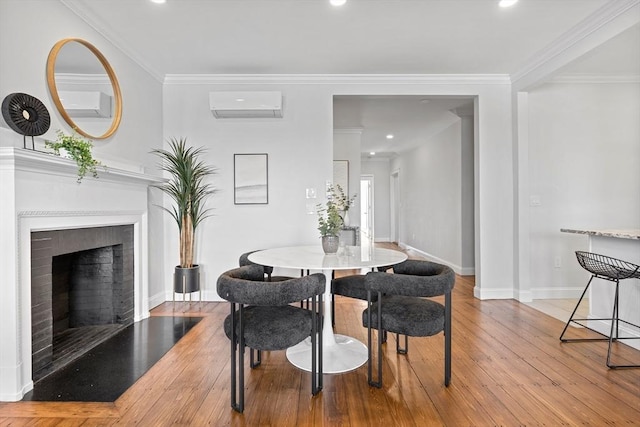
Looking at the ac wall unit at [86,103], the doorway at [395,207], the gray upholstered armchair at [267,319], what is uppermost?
the ac wall unit at [86,103]

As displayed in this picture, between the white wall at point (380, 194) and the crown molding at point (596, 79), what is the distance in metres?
6.15

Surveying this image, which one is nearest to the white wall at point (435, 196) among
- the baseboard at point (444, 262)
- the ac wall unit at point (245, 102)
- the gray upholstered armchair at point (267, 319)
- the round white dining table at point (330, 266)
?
the baseboard at point (444, 262)

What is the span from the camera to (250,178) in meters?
3.80

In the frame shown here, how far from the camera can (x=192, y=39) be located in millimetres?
2971

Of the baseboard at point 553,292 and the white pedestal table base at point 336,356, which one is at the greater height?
the baseboard at point 553,292

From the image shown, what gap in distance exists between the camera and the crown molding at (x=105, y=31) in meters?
2.46

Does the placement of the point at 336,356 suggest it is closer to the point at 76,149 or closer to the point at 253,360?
the point at 253,360

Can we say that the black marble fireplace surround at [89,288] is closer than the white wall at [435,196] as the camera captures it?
Yes

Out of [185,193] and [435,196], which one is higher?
[435,196]

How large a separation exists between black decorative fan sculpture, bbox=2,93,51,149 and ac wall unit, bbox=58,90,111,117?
322mm

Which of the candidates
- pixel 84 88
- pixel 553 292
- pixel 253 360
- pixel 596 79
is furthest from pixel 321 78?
pixel 553 292

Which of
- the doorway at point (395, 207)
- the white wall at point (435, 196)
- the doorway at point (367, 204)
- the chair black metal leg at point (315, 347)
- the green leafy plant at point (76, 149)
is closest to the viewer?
the chair black metal leg at point (315, 347)

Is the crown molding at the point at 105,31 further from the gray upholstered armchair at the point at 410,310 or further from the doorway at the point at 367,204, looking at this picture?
the doorway at the point at 367,204

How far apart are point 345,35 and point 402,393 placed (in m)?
2.75
